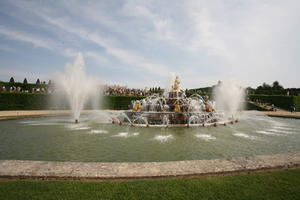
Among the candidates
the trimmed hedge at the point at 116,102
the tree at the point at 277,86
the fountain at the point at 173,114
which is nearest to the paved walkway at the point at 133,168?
the fountain at the point at 173,114

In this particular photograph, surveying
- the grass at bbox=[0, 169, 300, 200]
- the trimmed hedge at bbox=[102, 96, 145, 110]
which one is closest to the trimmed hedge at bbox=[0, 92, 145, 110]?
the trimmed hedge at bbox=[102, 96, 145, 110]

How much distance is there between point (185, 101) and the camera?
2098 centimetres

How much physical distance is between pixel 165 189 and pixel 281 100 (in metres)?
46.4

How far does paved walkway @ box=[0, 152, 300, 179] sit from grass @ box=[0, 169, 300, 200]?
9.8 inches

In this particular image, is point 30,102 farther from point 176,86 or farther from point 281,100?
point 281,100

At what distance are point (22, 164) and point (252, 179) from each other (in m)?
6.40

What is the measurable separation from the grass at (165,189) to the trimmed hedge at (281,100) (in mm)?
42242

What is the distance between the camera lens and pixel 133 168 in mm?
5363

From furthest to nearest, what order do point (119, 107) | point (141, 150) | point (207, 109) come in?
point (119, 107) → point (207, 109) → point (141, 150)

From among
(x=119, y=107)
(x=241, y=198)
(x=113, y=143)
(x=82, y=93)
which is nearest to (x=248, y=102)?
(x=119, y=107)

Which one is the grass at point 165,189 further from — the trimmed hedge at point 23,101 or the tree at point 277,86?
the tree at point 277,86

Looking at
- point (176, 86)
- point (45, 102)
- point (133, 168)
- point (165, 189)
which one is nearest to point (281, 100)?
point (176, 86)

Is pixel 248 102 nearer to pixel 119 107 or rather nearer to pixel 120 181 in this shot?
pixel 119 107

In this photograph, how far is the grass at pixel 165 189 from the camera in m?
4.01
